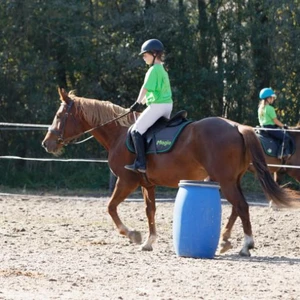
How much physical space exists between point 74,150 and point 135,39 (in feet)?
11.3

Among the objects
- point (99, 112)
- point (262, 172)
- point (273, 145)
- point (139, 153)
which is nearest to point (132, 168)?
point (139, 153)

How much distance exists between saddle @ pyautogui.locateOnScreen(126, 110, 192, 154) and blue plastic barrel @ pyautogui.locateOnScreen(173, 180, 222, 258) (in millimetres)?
992

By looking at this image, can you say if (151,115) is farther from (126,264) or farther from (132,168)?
(126,264)

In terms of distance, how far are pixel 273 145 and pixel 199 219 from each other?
733cm

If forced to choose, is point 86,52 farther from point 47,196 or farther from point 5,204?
point 5,204

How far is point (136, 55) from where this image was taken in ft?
73.4

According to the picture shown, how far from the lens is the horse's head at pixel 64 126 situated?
11969 mm

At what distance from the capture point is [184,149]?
10.6 m

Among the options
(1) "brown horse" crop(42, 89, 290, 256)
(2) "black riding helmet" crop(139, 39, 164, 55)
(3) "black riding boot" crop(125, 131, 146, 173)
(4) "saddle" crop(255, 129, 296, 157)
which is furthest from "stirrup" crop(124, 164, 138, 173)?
(4) "saddle" crop(255, 129, 296, 157)

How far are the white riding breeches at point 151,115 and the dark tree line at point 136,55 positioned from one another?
1147 centimetres

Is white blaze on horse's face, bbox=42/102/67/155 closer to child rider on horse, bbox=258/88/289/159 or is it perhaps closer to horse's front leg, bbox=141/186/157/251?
horse's front leg, bbox=141/186/157/251

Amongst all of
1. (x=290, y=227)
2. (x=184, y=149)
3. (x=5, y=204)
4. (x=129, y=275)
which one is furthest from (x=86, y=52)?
(x=129, y=275)

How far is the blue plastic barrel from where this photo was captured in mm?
9742

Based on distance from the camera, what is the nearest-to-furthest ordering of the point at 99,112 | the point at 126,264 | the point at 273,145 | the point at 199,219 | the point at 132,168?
the point at 126,264
the point at 199,219
the point at 132,168
the point at 99,112
the point at 273,145
